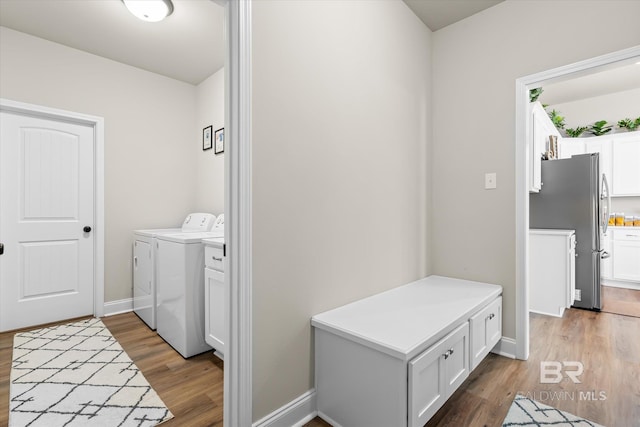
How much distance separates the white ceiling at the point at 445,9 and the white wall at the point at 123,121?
276cm

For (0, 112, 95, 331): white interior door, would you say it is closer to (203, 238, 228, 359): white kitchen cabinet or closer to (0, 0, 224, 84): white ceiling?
(0, 0, 224, 84): white ceiling

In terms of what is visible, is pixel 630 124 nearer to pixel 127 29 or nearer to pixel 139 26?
pixel 139 26

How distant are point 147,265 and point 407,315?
7.72 ft

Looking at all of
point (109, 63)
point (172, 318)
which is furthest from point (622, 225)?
point (109, 63)

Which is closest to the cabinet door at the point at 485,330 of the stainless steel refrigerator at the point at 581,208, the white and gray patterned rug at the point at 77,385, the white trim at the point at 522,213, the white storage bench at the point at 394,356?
the white storage bench at the point at 394,356

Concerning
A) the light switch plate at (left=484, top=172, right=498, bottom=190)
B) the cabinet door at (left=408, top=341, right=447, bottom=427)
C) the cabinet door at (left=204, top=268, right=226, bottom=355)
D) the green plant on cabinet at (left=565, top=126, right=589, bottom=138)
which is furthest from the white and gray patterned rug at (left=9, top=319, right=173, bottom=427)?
the green plant on cabinet at (left=565, top=126, right=589, bottom=138)

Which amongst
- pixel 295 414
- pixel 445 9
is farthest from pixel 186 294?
pixel 445 9

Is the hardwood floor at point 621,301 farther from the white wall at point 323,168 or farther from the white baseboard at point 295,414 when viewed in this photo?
the white baseboard at point 295,414

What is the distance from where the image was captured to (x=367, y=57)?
2.01 meters

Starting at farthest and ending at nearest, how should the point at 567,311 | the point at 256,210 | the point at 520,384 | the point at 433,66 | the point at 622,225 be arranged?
the point at 622,225
the point at 567,311
the point at 433,66
the point at 520,384
the point at 256,210

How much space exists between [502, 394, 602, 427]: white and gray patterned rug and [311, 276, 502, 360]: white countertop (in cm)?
50

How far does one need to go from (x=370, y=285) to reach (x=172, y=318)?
1549mm

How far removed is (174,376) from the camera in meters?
2.01

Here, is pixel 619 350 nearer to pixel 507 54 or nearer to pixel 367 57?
pixel 507 54
